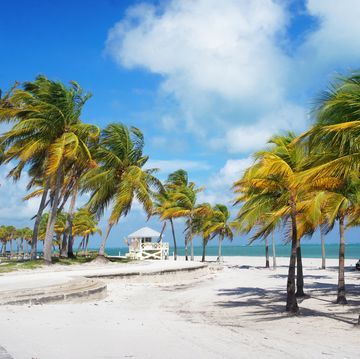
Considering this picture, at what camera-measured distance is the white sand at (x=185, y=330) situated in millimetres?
7051

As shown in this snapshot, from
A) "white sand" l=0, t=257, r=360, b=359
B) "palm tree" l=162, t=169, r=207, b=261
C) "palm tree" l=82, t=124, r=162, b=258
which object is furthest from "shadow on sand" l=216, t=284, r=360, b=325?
"palm tree" l=162, t=169, r=207, b=261

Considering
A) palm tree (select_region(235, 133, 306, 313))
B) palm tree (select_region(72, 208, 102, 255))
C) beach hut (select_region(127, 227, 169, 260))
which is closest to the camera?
palm tree (select_region(235, 133, 306, 313))

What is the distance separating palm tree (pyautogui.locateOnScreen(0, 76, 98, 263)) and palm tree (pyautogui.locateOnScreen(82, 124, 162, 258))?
3.52 m

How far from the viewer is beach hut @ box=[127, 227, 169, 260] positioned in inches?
1668

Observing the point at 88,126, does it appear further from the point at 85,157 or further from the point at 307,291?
the point at 307,291

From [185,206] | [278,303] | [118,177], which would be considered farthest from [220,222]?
[278,303]

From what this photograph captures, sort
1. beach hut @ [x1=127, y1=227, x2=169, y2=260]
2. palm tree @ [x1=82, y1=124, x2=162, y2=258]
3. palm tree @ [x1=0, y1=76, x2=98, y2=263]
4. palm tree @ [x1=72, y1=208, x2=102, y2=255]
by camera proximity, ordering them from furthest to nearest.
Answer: palm tree @ [x1=72, y1=208, x2=102, y2=255] < beach hut @ [x1=127, y1=227, x2=169, y2=260] < palm tree @ [x1=82, y1=124, x2=162, y2=258] < palm tree @ [x1=0, y1=76, x2=98, y2=263]

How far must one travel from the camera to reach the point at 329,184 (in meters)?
12.3

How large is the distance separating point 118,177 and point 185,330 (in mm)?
22311

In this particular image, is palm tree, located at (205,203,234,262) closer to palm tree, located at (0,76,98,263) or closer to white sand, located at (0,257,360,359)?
palm tree, located at (0,76,98,263)

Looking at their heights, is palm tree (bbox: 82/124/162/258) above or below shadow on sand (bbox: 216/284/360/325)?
above

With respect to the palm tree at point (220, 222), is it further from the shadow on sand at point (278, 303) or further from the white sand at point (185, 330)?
the white sand at point (185, 330)

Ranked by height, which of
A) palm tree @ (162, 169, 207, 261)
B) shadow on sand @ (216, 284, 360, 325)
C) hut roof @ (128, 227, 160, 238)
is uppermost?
palm tree @ (162, 169, 207, 261)

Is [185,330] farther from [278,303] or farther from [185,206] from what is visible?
[185,206]
